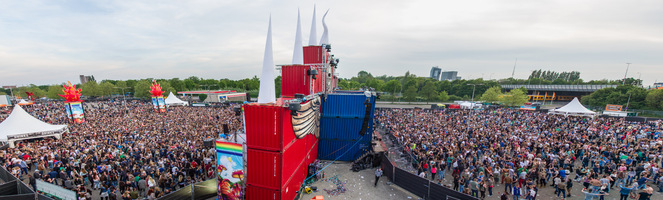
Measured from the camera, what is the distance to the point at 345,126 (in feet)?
54.0

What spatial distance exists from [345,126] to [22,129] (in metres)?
25.9

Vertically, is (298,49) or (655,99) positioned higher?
(298,49)

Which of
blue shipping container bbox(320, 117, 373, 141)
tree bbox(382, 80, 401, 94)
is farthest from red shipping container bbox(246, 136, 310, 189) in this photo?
tree bbox(382, 80, 401, 94)

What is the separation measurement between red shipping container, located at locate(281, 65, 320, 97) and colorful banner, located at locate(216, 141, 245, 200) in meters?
5.29

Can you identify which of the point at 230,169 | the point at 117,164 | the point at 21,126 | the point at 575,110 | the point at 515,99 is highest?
the point at 515,99

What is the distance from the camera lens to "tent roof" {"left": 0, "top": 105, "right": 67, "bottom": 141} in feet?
61.2

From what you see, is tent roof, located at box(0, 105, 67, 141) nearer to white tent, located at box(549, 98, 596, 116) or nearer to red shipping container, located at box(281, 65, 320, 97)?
red shipping container, located at box(281, 65, 320, 97)

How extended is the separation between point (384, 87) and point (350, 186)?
69557 mm

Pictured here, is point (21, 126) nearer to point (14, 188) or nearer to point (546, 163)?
point (14, 188)

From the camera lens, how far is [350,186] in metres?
13.1

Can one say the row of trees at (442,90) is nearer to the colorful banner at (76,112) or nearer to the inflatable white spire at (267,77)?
the colorful banner at (76,112)

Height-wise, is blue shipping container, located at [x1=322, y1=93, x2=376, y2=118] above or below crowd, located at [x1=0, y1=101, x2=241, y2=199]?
above

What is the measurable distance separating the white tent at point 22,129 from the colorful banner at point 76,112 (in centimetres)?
570

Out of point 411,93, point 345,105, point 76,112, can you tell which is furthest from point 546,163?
point 411,93
